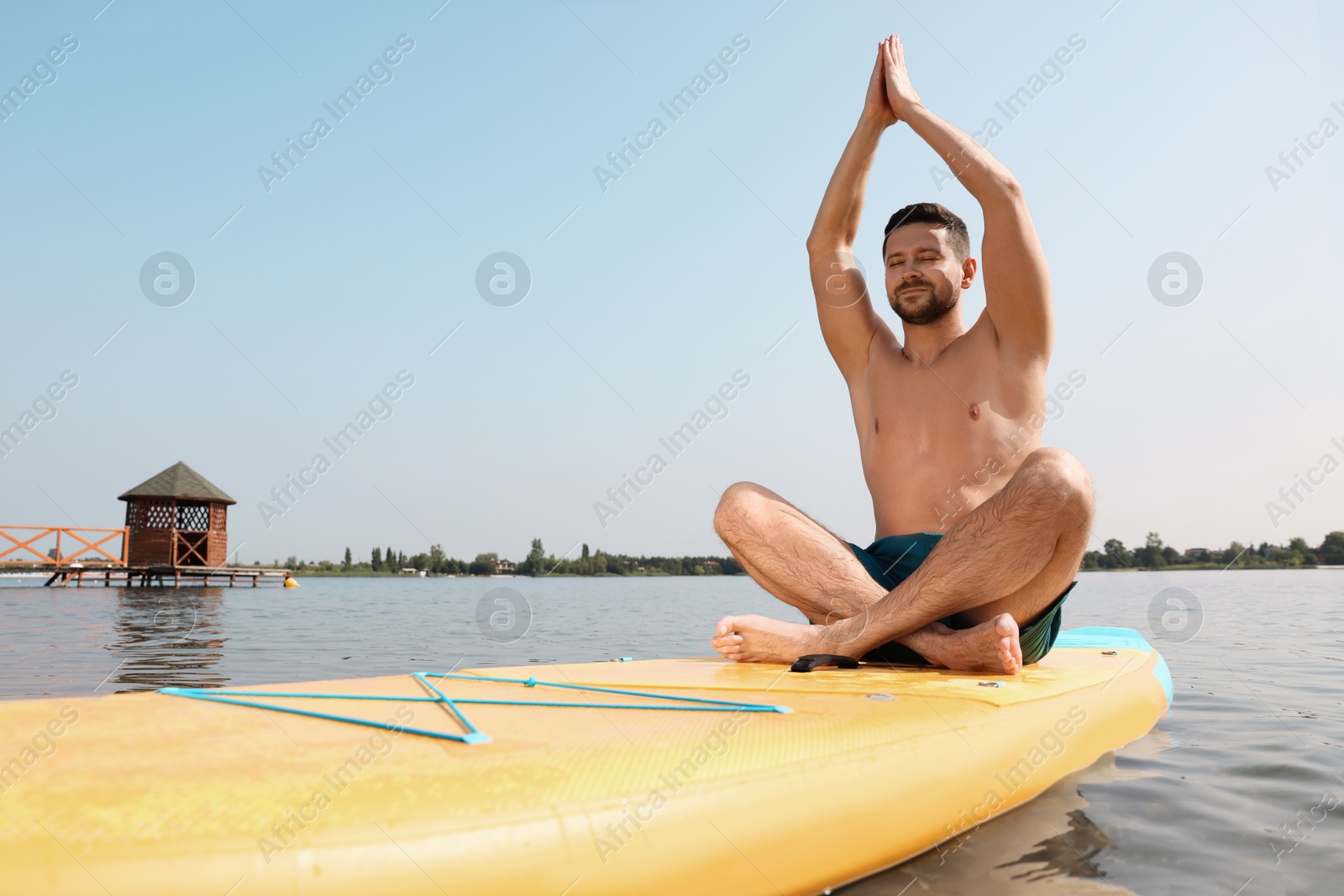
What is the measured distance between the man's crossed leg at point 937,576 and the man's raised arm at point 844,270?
73cm

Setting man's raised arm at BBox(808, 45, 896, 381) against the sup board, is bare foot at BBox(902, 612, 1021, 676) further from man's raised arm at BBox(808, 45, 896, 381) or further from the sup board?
man's raised arm at BBox(808, 45, 896, 381)

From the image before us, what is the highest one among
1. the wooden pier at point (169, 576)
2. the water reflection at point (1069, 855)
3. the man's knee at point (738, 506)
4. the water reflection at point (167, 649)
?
the man's knee at point (738, 506)

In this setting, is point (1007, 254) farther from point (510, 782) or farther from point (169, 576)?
point (169, 576)

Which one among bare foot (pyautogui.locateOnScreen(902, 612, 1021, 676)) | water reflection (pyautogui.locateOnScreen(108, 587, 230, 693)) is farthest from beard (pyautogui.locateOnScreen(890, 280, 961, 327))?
water reflection (pyautogui.locateOnScreen(108, 587, 230, 693))

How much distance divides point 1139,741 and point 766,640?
147 cm

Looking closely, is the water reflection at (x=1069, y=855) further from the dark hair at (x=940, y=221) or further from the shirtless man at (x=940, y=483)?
the dark hair at (x=940, y=221)

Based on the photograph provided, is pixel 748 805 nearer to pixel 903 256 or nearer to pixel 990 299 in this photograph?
pixel 990 299

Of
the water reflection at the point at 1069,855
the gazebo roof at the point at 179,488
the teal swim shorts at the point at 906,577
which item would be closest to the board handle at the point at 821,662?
the teal swim shorts at the point at 906,577

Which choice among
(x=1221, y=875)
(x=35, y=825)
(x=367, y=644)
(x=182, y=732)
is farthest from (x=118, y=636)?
(x=1221, y=875)

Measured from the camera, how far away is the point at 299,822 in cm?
103

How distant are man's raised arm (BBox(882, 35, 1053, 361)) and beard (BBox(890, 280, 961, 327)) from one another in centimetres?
22

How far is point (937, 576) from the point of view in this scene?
2.46m

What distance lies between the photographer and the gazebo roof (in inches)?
954

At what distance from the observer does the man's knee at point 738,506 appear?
2926 mm
